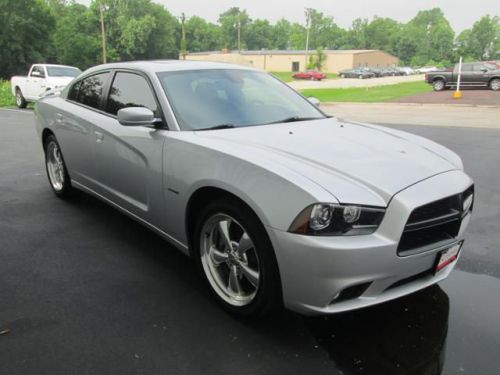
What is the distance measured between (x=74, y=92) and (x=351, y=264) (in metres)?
3.91

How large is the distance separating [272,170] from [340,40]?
513 ft

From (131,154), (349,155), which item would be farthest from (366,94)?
(349,155)

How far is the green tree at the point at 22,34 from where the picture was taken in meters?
51.3

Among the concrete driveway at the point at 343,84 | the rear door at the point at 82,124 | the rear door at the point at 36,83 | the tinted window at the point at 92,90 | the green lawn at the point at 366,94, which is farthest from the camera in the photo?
the concrete driveway at the point at 343,84

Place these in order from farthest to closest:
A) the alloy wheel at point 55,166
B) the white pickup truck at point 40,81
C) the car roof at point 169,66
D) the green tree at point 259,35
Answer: the green tree at point 259,35 → the white pickup truck at point 40,81 → the alloy wheel at point 55,166 → the car roof at point 169,66

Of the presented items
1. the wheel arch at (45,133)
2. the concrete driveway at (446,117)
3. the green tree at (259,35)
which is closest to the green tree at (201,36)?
the green tree at (259,35)

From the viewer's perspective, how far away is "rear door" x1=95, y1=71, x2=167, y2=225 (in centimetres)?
349

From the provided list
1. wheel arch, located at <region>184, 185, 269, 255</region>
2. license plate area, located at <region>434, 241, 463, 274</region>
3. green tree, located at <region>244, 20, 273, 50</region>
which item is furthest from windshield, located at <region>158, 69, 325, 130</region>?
green tree, located at <region>244, 20, 273, 50</region>

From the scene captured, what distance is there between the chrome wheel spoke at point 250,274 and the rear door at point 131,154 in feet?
2.94

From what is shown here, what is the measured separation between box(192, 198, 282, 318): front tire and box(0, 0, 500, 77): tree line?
56.9 meters

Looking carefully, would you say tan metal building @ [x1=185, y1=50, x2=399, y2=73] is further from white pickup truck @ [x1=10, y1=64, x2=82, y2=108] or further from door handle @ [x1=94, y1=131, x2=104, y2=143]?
door handle @ [x1=94, y1=131, x2=104, y2=143]

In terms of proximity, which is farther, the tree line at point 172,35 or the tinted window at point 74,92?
the tree line at point 172,35

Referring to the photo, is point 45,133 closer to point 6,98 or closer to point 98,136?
point 98,136

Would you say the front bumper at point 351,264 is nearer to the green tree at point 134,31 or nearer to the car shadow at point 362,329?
the car shadow at point 362,329
